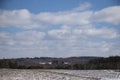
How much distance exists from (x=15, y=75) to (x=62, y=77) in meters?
3.38

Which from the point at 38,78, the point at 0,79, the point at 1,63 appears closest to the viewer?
the point at 0,79

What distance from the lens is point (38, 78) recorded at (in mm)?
18719

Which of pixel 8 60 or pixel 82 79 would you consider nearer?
pixel 82 79

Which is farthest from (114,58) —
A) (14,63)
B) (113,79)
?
(113,79)

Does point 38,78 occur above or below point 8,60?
below

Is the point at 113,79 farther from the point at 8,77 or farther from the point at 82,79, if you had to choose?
the point at 8,77

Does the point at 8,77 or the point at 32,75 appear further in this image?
the point at 32,75

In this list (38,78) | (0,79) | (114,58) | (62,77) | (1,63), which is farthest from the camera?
(114,58)

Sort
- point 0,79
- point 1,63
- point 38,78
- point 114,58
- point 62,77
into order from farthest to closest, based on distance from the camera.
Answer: point 114,58, point 1,63, point 62,77, point 38,78, point 0,79

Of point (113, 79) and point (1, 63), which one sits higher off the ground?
point (1, 63)

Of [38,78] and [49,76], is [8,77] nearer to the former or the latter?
[38,78]

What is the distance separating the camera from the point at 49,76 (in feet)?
65.8

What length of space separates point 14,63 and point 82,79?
22.5m

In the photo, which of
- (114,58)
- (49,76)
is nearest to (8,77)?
(49,76)
